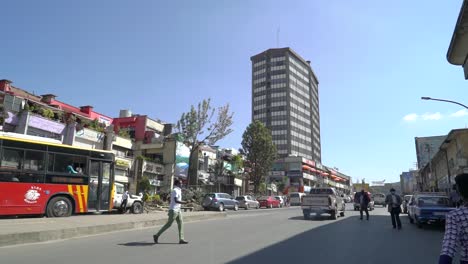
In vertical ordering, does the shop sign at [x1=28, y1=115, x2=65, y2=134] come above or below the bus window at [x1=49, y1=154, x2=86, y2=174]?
above

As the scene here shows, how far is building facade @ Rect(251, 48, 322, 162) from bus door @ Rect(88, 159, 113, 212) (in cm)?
10809

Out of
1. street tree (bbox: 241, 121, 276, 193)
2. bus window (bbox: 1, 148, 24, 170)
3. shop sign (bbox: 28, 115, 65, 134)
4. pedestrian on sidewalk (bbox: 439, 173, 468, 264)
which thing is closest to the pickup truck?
bus window (bbox: 1, 148, 24, 170)

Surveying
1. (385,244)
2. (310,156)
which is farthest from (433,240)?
(310,156)

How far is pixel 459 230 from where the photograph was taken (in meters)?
3.56

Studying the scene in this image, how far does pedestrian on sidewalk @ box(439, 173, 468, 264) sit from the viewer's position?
350cm

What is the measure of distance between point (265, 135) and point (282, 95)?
74.1 metres

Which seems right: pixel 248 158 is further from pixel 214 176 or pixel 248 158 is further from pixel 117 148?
pixel 117 148

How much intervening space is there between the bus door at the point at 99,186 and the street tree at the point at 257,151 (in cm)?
4092

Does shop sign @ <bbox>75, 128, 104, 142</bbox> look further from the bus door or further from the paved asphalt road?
the paved asphalt road

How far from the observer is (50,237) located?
1117 centimetres

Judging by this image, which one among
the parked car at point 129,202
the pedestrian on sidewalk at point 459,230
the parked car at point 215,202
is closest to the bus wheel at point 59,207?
the parked car at point 129,202

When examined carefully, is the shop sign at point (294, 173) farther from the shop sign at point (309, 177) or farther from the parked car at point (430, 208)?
the parked car at point (430, 208)

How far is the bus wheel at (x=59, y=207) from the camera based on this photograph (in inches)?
669

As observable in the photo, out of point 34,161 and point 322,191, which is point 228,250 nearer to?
point 34,161
